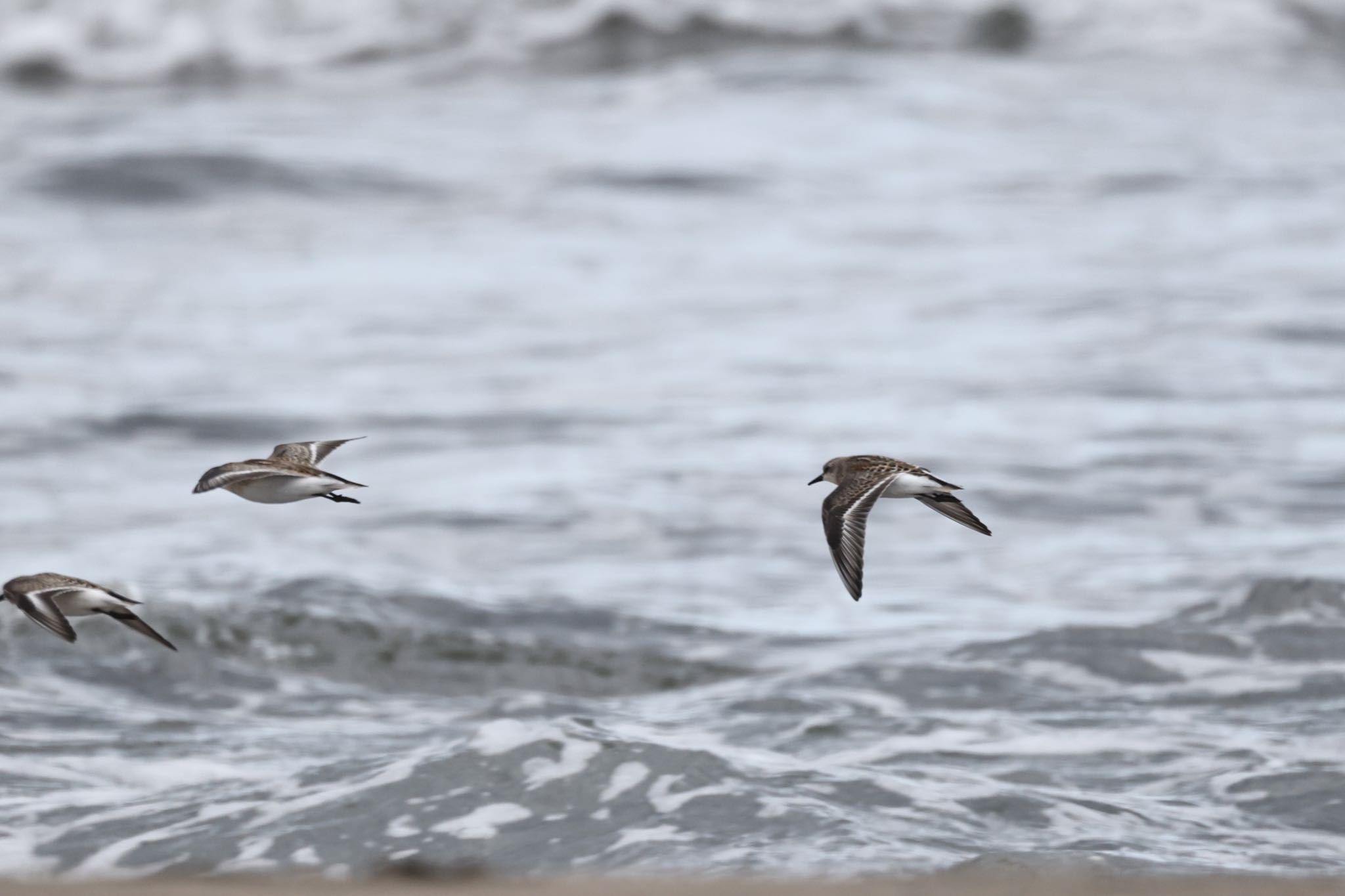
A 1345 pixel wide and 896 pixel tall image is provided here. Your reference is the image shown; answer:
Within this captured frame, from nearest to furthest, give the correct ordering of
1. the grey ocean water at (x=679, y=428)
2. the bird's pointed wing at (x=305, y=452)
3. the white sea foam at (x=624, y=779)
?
the bird's pointed wing at (x=305, y=452) < the white sea foam at (x=624, y=779) < the grey ocean water at (x=679, y=428)

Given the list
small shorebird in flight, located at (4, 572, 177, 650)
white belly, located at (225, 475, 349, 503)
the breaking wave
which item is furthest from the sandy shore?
the breaking wave

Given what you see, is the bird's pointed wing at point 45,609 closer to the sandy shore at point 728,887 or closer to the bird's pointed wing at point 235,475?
the bird's pointed wing at point 235,475

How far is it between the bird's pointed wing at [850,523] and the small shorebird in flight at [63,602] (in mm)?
1340

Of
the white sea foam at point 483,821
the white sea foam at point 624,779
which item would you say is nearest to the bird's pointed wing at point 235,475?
the white sea foam at point 483,821

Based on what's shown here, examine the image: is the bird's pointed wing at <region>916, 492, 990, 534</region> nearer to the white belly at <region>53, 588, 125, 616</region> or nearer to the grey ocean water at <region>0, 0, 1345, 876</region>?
the grey ocean water at <region>0, 0, 1345, 876</region>

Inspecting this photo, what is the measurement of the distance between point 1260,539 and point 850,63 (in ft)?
48.7

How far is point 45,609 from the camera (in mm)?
3740

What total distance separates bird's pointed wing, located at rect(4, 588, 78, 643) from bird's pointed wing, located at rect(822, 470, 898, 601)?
4.90 feet

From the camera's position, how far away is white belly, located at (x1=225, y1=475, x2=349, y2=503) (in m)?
3.90

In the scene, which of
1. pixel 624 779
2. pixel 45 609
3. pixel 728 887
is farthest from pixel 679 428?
pixel 45 609

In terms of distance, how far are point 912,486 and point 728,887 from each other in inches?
37.0

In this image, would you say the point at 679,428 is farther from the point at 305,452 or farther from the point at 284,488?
the point at 284,488

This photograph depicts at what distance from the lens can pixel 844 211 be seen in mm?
17672

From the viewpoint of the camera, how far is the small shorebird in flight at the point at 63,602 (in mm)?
3652
